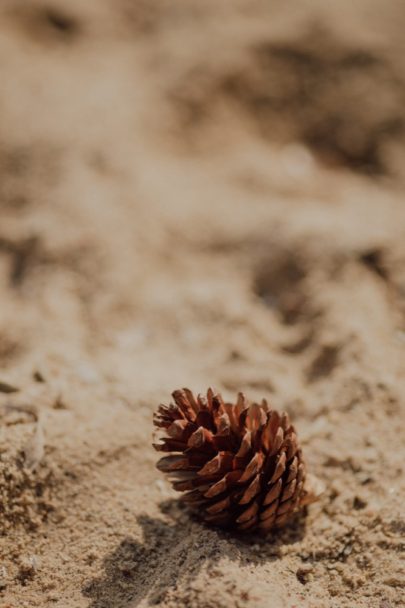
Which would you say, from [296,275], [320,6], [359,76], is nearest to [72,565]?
[296,275]

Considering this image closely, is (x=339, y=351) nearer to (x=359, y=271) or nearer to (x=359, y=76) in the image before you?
(x=359, y=271)

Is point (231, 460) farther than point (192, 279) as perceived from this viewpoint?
No

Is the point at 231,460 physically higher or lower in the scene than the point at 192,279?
lower
